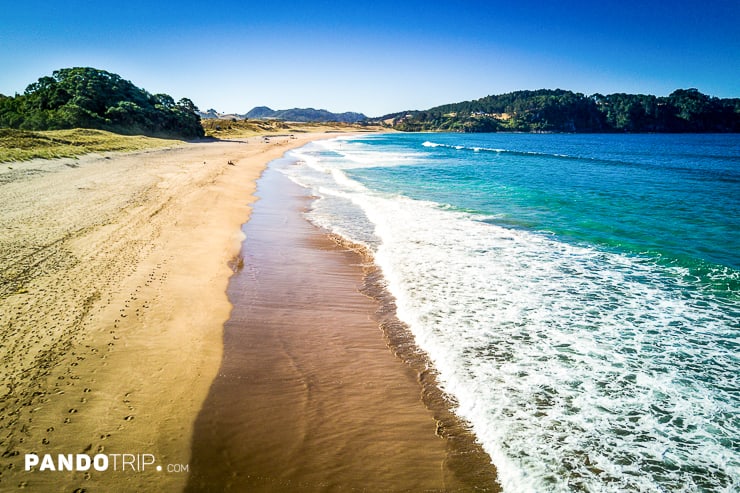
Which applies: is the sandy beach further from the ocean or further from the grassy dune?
the grassy dune

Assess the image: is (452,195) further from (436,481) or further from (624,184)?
(436,481)

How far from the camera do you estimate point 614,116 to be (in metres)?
164

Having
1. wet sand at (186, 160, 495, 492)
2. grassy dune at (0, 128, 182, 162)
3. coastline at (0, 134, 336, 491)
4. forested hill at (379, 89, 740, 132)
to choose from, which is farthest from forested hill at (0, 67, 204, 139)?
forested hill at (379, 89, 740, 132)

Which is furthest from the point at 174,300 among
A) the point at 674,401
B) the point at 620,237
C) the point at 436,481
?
the point at 620,237

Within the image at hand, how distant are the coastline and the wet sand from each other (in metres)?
0.38

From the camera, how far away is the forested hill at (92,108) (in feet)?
141

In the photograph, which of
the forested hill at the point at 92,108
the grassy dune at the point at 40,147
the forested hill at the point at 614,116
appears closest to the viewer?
the grassy dune at the point at 40,147

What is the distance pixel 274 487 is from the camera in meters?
3.62

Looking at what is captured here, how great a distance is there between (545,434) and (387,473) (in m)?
2.00

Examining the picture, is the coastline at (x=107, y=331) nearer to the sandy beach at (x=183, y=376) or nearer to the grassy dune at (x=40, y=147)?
the sandy beach at (x=183, y=376)

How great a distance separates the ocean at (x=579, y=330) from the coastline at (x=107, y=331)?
12.0ft

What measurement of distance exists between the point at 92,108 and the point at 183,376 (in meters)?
59.5

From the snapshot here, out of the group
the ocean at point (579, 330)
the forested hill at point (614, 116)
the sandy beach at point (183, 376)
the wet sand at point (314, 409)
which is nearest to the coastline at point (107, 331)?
the sandy beach at point (183, 376)

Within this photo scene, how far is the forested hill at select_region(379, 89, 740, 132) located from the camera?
475ft
